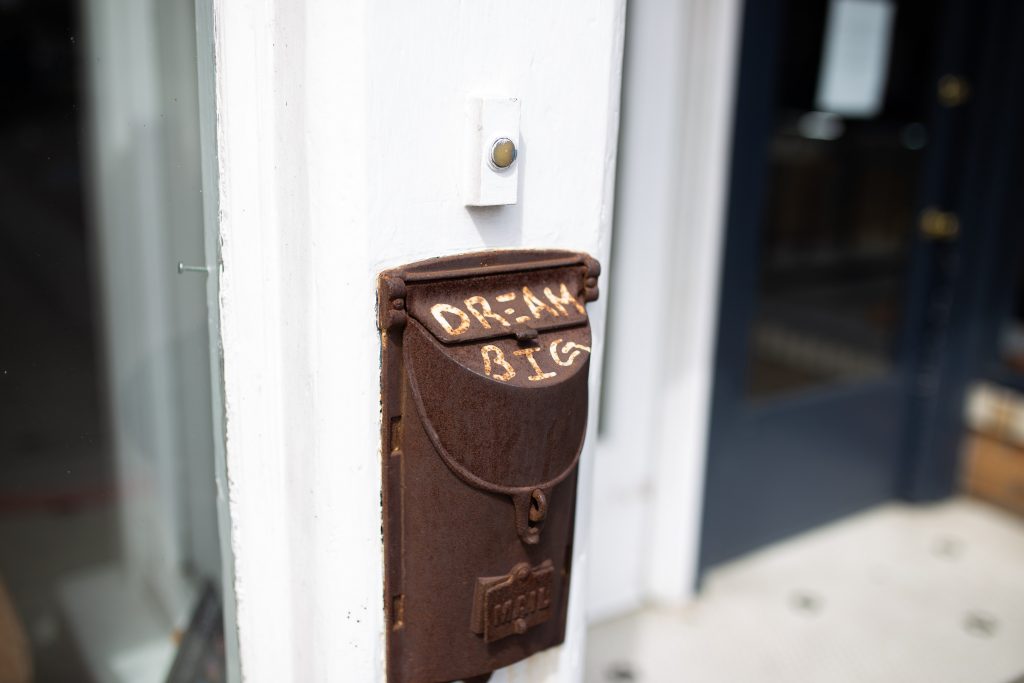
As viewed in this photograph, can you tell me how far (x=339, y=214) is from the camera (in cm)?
115

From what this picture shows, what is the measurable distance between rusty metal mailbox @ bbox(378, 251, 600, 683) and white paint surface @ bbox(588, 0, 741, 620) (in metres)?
0.85

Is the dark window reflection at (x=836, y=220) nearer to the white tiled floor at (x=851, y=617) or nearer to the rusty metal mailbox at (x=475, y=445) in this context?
the white tiled floor at (x=851, y=617)

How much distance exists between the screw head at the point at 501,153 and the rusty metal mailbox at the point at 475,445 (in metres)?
0.13

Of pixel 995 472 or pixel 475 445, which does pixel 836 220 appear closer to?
pixel 995 472

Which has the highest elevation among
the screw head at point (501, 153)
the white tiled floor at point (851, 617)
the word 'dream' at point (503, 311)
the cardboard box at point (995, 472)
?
the screw head at point (501, 153)

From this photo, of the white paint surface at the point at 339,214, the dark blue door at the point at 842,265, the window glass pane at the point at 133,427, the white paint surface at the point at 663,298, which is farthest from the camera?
the dark blue door at the point at 842,265

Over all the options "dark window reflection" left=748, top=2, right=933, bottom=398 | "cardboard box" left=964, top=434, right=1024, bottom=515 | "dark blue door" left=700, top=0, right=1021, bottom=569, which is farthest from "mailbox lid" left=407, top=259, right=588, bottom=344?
"cardboard box" left=964, top=434, right=1024, bottom=515

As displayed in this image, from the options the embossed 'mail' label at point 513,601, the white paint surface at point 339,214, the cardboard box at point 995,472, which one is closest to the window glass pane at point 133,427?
the white paint surface at point 339,214

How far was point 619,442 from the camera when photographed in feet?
7.62

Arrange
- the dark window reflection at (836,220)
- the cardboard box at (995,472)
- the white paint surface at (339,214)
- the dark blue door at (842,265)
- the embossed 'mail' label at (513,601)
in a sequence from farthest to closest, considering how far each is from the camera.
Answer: the cardboard box at (995,472), the dark window reflection at (836,220), the dark blue door at (842,265), the embossed 'mail' label at (513,601), the white paint surface at (339,214)

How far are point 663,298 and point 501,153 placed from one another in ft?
3.79

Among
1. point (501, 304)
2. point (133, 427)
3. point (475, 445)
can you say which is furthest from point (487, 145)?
point (133, 427)

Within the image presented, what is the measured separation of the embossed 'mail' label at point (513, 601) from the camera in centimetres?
129

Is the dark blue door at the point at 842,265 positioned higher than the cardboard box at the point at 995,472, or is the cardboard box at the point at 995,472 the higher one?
the dark blue door at the point at 842,265
